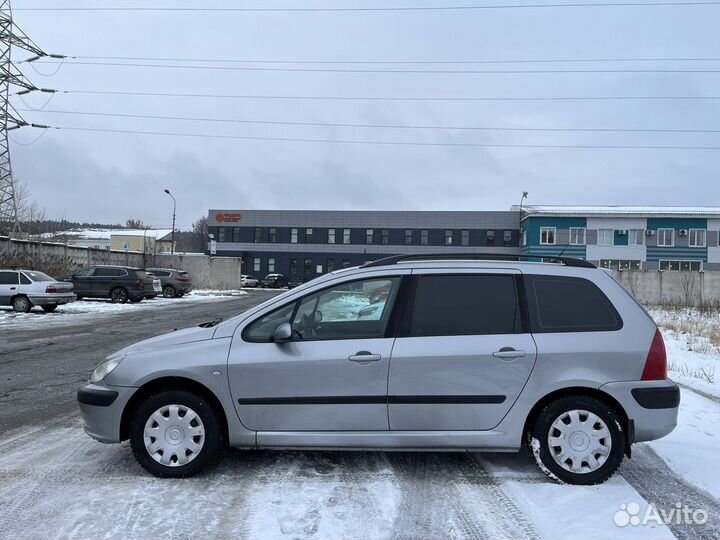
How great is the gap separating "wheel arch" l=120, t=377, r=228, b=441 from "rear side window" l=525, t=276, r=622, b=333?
2537 millimetres

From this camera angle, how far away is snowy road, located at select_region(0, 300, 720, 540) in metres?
3.49

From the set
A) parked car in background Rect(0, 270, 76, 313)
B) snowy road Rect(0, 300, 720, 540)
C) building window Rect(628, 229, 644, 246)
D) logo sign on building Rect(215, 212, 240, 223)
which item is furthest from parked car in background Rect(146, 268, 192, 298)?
building window Rect(628, 229, 644, 246)

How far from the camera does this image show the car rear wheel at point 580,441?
420 cm

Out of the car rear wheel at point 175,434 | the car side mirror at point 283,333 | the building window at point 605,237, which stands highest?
the building window at point 605,237

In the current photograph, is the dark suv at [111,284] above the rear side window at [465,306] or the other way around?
the other way around

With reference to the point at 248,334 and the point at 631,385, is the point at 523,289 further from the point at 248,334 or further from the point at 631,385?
the point at 248,334

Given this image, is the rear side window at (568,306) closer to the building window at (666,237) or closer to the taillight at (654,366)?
the taillight at (654,366)

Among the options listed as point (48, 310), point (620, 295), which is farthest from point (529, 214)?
point (620, 295)

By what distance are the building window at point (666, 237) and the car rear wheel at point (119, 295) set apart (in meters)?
49.4

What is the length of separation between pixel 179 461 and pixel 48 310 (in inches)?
781

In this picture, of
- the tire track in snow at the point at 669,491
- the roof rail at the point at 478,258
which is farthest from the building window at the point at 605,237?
the roof rail at the point at 478,258

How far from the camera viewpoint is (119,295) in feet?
87.2

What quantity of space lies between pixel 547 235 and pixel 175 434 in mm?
55301

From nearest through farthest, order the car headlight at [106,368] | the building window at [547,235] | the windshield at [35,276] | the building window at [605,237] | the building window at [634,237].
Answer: the car headlight at [106,368]
the windshield at [35,276]
the building window at [634,237]
the building window at [605,237]
the building window at [547,235]
